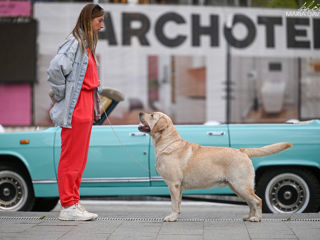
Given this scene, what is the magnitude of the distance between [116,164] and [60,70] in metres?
1.95

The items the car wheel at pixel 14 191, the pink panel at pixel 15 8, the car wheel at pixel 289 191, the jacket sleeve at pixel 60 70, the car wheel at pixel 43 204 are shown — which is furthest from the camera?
the pink panel at pixel 15 8

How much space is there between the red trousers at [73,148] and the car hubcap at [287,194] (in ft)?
8.54

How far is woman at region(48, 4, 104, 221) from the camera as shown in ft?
17.9

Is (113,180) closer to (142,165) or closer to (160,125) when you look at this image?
(142,165)

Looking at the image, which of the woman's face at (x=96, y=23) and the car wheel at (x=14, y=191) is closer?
the woman's face at (x=96, y=23)

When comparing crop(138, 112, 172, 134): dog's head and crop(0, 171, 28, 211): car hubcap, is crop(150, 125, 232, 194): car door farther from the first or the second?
crop(0, 171, 28, 211): car hubcap

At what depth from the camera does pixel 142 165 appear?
6.96m

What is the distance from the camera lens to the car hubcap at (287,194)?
684 cm

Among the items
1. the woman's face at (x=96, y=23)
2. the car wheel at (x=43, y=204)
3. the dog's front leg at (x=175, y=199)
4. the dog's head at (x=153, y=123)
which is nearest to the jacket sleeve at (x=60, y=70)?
the woman's face at (x=96, y=23)

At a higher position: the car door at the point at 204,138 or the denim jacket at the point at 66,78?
the denim jacket at the point at 66,78

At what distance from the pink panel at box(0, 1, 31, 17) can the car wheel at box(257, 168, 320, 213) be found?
11.8 metres

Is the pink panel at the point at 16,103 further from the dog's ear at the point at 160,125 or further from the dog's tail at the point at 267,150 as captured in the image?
the dog's tail at the point at 267,150

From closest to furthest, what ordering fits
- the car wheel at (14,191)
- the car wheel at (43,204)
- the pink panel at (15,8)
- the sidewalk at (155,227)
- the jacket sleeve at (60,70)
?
the sidewalk at (155,227) → the jacket sleeve at (60,70) → the car wheel at (14,191) → the car wheel at (43,204) → the pink panel at (15,8)

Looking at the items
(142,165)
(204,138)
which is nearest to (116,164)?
(142,165)
